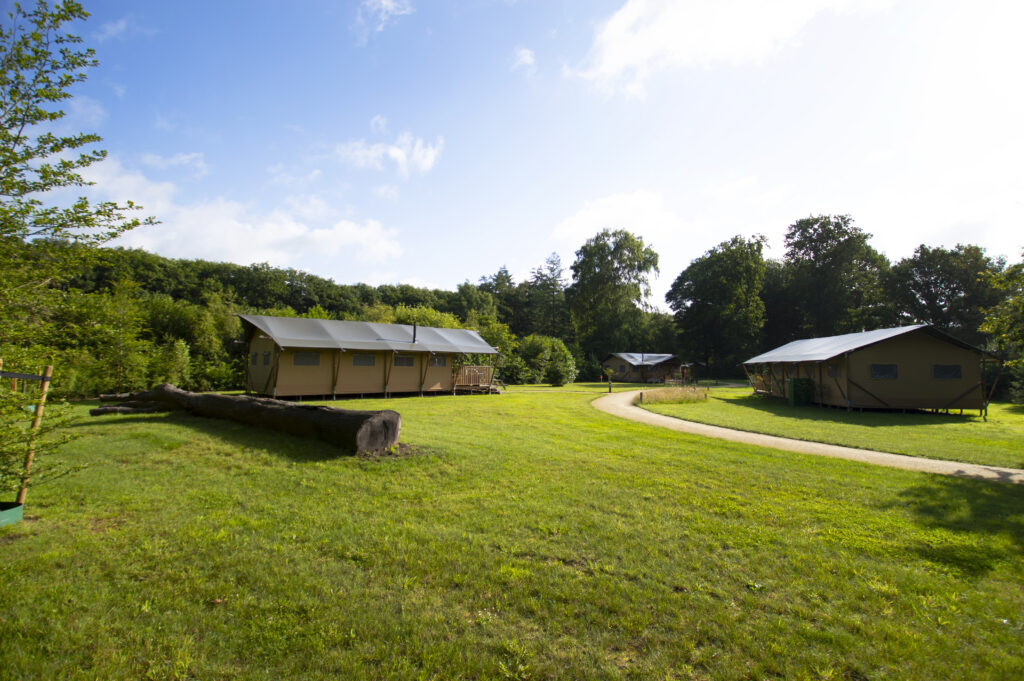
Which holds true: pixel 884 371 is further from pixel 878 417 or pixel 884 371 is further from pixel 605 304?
pixel 605 304

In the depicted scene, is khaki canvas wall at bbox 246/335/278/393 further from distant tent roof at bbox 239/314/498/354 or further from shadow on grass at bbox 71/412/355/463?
shadow on grass at bbox 71/412/355/463

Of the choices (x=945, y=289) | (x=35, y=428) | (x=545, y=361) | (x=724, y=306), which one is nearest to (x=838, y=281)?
(x=945, y=289)

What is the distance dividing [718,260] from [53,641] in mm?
57815

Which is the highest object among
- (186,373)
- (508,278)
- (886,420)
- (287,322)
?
(508,278)

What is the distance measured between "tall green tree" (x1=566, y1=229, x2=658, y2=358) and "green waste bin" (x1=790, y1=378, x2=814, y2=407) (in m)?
29.1

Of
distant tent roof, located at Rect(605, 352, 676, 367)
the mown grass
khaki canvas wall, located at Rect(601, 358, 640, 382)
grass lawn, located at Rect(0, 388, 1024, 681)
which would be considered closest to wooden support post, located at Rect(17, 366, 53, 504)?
grass lawn, located at Rect(0, 388, 1024, 681)


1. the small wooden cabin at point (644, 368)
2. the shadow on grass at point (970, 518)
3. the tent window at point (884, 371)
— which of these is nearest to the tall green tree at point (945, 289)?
the small wooden cabin at point (644, 368)

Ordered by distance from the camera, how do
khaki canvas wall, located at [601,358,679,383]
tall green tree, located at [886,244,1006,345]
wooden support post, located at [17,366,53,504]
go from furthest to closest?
khaki canvas wall, located at [601,358,679,383] < tall green tree, located at [886,244,1006,345] < wooden support post, located at [17,366,53,504]

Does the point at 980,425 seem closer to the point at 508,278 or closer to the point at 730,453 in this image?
the point at 730,453

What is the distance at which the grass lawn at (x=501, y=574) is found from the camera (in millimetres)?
2793

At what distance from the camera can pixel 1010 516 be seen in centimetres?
580

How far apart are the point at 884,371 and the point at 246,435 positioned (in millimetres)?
23533

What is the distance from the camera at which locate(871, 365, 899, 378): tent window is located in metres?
19.5

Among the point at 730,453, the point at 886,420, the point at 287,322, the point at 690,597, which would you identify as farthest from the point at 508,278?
the point at 690,597
